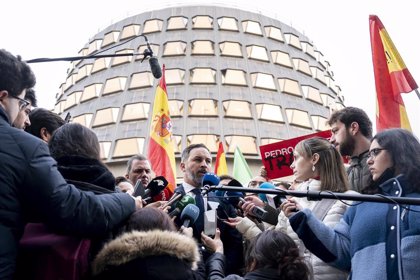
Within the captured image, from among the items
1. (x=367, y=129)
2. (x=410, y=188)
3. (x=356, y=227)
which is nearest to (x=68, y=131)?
(x=356, y=227)

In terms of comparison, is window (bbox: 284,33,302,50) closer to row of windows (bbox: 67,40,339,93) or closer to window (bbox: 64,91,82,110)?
row of windows (bbox: 67,40,339,93)

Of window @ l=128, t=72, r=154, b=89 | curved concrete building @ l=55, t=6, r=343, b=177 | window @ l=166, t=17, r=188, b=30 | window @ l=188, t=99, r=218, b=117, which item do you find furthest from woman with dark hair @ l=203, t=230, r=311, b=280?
window @ l=166, t=17, r=188, b=30

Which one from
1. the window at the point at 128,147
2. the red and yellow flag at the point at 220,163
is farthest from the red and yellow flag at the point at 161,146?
the window at the point at 128,147

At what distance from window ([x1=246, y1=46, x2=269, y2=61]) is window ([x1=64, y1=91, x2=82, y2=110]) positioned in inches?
515

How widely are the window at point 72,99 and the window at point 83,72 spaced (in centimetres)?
154

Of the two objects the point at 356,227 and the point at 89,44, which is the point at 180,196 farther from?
the point at 89,44

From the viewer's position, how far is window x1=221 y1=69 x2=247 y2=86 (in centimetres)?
3572

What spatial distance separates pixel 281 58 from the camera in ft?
130

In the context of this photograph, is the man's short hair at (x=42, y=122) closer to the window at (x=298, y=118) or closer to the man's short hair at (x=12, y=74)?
the man's short hair at (x=12, y=74)

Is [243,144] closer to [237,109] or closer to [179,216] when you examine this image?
[237,109]

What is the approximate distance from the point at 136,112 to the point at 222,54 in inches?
311

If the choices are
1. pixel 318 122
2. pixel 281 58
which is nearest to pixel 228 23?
pixel 281 58

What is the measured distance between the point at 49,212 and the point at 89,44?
1699 inches

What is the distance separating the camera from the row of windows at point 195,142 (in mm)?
31438
